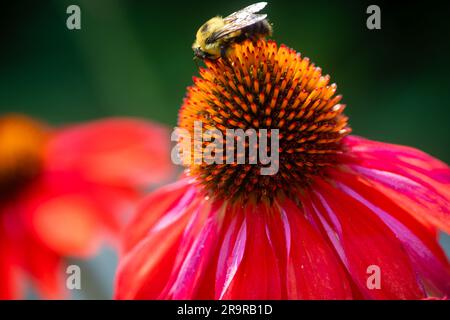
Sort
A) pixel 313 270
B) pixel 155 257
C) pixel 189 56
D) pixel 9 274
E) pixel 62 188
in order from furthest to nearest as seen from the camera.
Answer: pixel 189 56
pixel 62 188
pixel 9 274
pixel 155 257
pixel 313 270

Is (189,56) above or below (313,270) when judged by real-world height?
above

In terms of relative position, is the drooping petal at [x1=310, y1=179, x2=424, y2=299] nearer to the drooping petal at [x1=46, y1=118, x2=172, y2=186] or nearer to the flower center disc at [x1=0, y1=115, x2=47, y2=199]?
the drooping petal at [x1=46, y1=118, x2=172, y2=186]

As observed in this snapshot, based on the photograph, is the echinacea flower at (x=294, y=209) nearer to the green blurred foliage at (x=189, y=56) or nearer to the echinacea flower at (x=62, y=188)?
the echinacea flower at (x=62, y=188)

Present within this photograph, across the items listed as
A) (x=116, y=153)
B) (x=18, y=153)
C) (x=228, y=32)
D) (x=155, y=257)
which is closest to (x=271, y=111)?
(x=228, y=32)

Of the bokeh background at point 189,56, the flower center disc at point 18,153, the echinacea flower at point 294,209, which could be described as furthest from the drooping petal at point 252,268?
the bokeh background at point 189,56

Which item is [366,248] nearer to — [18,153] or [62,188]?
[62,188]
